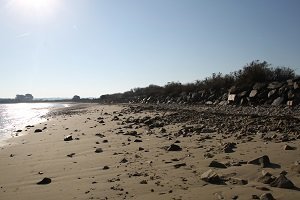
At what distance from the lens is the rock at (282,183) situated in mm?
3957

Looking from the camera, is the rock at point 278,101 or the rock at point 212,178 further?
the rock at point 278,101

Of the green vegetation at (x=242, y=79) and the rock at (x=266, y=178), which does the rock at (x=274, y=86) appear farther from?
the rock at (x=266, y=178)

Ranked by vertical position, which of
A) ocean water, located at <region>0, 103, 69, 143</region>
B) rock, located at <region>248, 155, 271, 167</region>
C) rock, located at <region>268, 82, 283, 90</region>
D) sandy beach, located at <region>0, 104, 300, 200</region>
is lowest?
ocean water, located at <region>0, 103, 69, 143</region>

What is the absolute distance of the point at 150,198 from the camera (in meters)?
4.12

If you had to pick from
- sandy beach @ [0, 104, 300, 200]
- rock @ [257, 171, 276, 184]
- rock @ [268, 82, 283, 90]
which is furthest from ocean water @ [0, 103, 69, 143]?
rock @ [268, 82, 283, 90]

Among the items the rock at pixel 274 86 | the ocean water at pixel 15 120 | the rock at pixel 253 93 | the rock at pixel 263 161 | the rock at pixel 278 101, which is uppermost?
the rock at pixel 274 86

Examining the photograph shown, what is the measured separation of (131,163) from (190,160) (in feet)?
3.36

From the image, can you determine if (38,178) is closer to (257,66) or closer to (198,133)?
(198,133)

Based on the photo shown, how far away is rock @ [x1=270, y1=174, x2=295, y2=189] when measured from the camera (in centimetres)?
396

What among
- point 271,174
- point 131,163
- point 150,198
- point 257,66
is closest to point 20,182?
point 131,163

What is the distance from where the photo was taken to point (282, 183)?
3.97 meters

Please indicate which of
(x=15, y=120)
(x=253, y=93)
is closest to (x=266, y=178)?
(x=253, y=93)

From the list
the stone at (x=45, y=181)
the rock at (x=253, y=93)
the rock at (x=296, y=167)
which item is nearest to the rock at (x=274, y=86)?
the rock at (x=253, y=93)

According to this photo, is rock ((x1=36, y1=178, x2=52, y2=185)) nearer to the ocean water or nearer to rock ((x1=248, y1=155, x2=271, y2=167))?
rock ((x1=248, y1=155, x2=271, y2=167))
